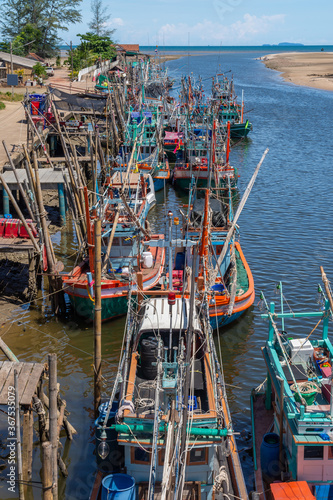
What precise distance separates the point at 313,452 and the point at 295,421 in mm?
693

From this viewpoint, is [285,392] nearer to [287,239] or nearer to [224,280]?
[224,280]

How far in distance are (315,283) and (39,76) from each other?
52598 mm

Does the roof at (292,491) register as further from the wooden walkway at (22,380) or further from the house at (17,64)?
the house at (17,64)

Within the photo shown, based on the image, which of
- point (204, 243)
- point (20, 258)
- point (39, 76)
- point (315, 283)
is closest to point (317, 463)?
point (204, 243)

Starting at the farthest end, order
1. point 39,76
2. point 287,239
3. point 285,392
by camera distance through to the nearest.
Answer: point 39,76 → point 287,239 → point 285,392

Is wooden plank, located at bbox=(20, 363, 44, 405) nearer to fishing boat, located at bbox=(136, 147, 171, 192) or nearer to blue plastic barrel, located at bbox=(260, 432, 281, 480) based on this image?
blue plastic barrel, located at bbox=(260, 432, 281, 480)

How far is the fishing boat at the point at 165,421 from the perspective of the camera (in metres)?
11.4

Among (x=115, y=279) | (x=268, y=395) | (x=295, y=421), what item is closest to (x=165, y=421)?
(x=295, y=421)

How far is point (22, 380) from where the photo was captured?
12.5m

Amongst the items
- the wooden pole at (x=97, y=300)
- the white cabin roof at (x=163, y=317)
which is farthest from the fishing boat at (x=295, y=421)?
the wooden pole at (x=97, y=300)

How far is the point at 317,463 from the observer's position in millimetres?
11781

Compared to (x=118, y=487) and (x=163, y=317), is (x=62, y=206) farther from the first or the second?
(x=118, y=487)

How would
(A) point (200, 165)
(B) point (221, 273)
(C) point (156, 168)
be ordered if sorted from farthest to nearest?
(C) point (156, 168), (A) point (200, 165), (B) point (221, 273)

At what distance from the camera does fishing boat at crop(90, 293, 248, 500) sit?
37.3 ft
